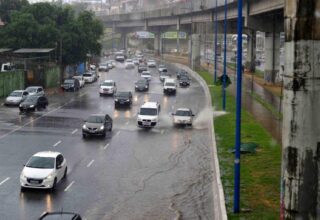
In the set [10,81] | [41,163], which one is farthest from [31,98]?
[41,163]

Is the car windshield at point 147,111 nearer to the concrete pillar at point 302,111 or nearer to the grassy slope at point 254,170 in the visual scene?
the grassy slope at point 254,170

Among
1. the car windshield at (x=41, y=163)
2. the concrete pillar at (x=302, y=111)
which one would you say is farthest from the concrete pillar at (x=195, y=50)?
the concrete pillar at (x=302, y=111)

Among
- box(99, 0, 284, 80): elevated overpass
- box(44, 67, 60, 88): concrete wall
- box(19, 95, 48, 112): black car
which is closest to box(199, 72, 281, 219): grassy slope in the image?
box(19, 95, 48, 112): black car

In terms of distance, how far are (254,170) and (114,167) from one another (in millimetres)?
7043

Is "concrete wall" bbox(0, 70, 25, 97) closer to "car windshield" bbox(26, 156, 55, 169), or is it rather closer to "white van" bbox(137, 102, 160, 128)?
"white van" bbox(137, 102, 160, 128)

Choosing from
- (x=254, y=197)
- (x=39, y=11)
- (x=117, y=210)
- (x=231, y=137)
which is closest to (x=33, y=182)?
(x=117, y=210)

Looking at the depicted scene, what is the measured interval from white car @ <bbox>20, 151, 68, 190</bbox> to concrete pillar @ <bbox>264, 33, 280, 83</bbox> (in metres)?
58.3

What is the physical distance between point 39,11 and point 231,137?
188ft

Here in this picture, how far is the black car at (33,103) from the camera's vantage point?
5175 centimetres

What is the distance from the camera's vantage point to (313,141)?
14.6 m

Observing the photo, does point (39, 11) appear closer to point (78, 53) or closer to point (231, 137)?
point (78, 53)

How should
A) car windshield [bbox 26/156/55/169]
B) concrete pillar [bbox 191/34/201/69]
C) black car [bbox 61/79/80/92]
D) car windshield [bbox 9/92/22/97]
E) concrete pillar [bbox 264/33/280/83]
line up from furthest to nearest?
concrete pillar [bbox 191/34/201/69]
concrete pillar [bbox 264/33/280/83]
black car [bbox 61/79/80/92]
car windshield [bbox 9/92/22/97]
car windshield [bbox 26/156/55/169]

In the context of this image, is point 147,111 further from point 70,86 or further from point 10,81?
point 70,86

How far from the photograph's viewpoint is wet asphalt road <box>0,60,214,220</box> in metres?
22.9
